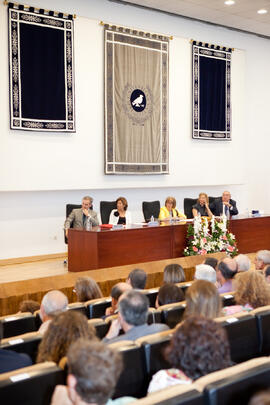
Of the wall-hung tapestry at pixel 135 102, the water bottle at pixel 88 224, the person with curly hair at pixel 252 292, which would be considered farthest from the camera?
the wall-hung tapestry at pixel 135 102

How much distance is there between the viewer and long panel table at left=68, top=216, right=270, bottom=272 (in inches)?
278

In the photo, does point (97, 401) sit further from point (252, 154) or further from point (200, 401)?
point (252, 154)

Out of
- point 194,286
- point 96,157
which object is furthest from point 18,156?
point 194,286

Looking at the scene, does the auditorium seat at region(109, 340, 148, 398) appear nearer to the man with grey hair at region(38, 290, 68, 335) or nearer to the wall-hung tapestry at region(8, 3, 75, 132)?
the man with grey hair at region(38, 290, 68, 335)

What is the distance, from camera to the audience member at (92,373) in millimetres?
1741

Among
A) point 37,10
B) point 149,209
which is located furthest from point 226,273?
point 37,10

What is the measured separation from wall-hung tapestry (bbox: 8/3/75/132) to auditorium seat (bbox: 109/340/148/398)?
6.14m

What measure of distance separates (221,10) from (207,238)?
490cm

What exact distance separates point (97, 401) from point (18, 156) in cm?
678

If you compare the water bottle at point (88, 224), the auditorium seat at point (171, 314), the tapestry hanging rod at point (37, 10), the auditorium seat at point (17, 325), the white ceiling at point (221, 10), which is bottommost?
the auditorium seat at point (17, 325)

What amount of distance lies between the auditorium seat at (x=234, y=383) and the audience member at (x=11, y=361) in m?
0.91

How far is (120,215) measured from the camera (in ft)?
26.4

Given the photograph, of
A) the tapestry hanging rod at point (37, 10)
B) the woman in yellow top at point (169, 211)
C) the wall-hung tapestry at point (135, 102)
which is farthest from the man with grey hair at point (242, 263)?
the tapestry hanging rod at point (37, 10)

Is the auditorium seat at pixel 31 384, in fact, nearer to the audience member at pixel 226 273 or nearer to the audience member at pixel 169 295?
the audience member at pixel 169 295
